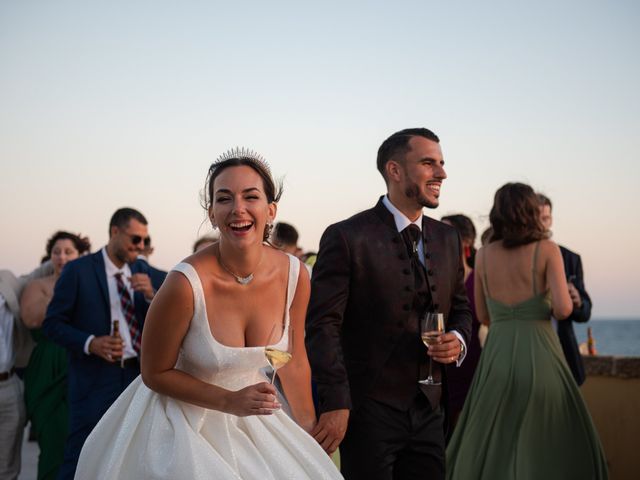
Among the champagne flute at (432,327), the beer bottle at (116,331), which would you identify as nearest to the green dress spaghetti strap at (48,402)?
the beer bottle at (116,331)

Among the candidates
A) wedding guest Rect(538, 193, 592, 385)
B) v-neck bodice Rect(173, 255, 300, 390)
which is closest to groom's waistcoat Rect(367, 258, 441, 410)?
v-neck bodice Rect(173, 255, 300, 390)

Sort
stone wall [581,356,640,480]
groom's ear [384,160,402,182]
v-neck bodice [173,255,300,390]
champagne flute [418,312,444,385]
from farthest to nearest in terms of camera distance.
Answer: stone wall [581,356,640,480]
groom's ear [384,160,402,182]
champagne flute [418,312,444,385]
v-neck bodice [173,255,300,390]

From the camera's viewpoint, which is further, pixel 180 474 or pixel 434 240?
pixel 434 240

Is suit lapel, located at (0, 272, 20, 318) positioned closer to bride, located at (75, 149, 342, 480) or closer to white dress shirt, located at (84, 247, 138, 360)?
white dress shirt, located at (84, 247, 138, 360)

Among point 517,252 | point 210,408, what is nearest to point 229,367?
point 210,408

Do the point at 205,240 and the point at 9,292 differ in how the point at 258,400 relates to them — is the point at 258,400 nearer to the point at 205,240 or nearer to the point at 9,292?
the point at 9,292

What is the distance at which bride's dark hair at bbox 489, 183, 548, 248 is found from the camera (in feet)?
19.7

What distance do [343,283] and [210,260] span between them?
0.94 m

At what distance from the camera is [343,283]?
4.21m

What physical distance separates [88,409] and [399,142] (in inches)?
142

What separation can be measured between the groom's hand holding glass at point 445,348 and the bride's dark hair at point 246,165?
109 centimetres

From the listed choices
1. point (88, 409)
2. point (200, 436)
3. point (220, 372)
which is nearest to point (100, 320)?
point (88, 409)

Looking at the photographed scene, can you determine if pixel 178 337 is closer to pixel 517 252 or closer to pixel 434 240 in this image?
pixel 434 240

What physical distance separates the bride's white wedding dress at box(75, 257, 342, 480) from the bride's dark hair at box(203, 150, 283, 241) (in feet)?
1.66
